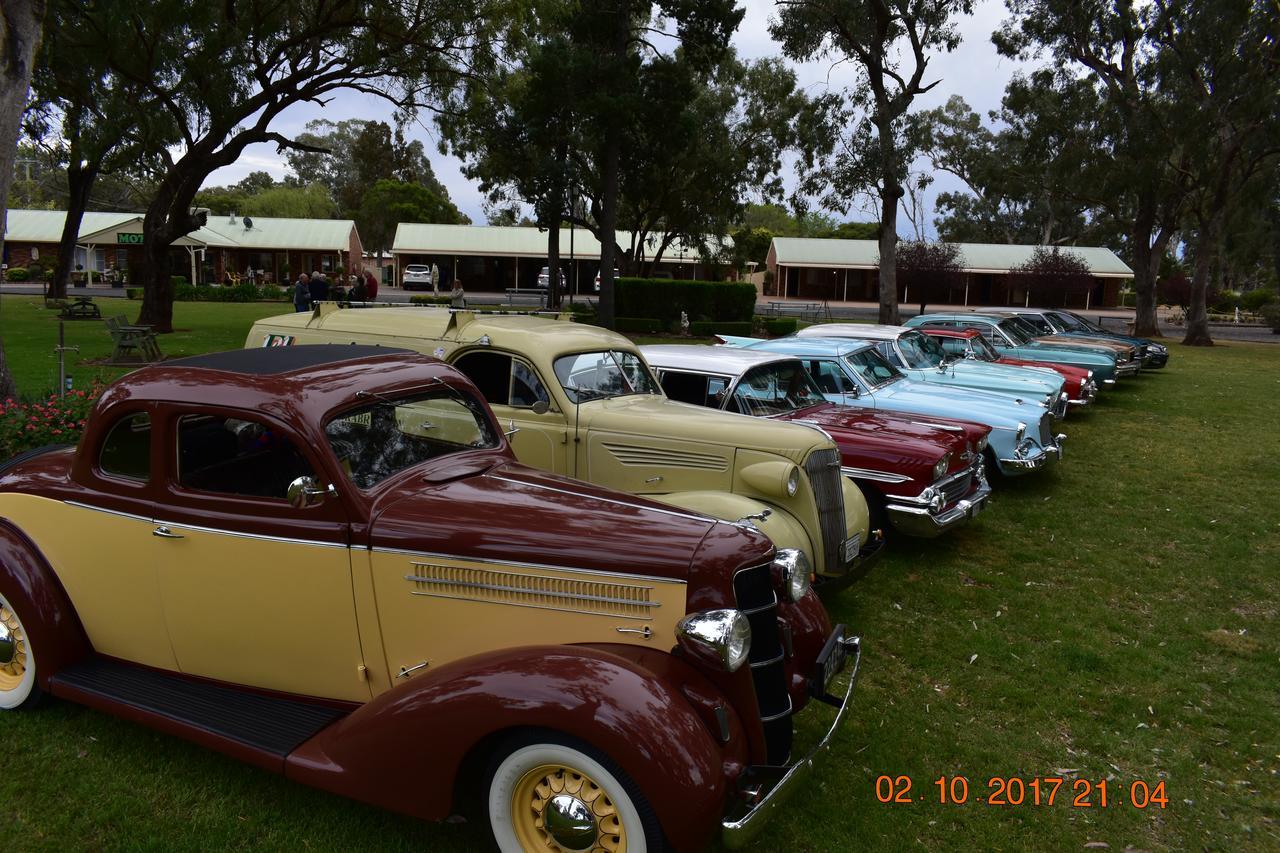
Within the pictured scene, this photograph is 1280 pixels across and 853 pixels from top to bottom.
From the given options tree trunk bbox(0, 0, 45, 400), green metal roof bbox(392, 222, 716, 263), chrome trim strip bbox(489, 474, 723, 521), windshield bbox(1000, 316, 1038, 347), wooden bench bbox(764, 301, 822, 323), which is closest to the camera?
chrome trim strip bbox(489, 474, 723, 521)

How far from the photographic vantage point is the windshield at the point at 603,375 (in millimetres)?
6109

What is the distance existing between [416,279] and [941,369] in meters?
42.2

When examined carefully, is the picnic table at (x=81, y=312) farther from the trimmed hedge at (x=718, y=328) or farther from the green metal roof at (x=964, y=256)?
the green metal roof at (x=964, y=256)

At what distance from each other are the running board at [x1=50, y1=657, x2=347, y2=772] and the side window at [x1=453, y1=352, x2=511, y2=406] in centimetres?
285

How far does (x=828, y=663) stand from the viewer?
12.3 feet

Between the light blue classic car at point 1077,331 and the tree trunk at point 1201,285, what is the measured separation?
11560 millimetres

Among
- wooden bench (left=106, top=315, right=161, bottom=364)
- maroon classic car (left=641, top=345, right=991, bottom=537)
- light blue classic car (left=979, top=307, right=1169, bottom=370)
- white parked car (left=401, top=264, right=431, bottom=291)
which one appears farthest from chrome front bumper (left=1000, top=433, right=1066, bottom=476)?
white parked car (left=401, top=264, right=431, bottom=291)

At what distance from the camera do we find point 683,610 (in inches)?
122

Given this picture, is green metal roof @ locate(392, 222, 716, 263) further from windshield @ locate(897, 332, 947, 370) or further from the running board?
the running board

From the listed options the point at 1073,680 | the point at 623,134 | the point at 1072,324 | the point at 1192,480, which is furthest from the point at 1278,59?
the point at 1073,680

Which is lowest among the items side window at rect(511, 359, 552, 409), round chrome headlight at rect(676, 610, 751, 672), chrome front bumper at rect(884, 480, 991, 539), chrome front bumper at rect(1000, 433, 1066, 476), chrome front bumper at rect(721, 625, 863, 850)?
chrome front bumper at rect(721, 625, 863, 850)

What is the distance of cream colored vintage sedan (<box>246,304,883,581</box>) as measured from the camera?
18.0ft

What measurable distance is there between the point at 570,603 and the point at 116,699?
7.37 feet

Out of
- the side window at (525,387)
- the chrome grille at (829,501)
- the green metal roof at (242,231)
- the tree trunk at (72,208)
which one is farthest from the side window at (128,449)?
the green metal roof at (242,231)
